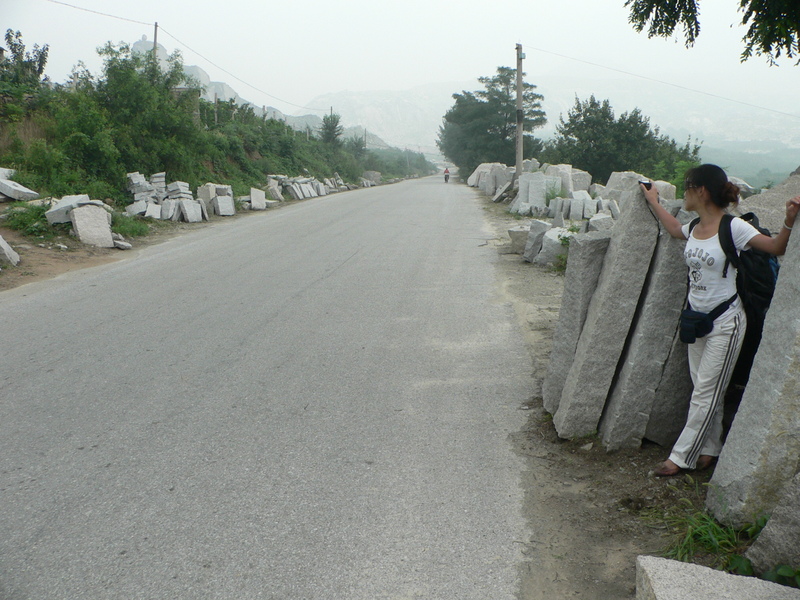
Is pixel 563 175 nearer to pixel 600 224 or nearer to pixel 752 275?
pixel 600 224

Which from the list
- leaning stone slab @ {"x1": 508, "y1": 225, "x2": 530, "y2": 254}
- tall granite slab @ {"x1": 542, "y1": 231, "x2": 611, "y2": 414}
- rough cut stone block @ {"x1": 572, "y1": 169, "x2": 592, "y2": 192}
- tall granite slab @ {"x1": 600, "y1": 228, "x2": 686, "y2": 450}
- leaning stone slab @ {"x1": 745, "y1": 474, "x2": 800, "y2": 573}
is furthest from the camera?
rough cut stone block @ {"x1": 572, "y1": 169, "x2": 592, "y2": 192}

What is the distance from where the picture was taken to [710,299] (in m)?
3.57

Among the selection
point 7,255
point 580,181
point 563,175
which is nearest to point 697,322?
point 7,255

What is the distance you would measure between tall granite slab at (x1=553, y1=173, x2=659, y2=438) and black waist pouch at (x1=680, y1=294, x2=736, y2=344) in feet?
1.41

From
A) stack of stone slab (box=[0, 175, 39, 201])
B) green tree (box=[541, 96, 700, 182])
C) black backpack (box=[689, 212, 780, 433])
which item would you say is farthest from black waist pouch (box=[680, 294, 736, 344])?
green tree (box=[541, 96, 700, 182])

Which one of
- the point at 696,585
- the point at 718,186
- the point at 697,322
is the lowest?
the point at 696,585

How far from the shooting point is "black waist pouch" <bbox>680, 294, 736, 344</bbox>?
3553mm

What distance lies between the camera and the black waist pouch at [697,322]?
3553 millimetres

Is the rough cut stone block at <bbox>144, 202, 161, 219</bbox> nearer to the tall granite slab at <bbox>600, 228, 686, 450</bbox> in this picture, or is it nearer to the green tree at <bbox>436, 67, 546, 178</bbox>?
the tall granite slab at <bbox>600, 228, 686, 450</bbox>

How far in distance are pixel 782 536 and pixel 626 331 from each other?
1.62 meters

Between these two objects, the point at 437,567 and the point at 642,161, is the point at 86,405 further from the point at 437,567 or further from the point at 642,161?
the point at 642,161

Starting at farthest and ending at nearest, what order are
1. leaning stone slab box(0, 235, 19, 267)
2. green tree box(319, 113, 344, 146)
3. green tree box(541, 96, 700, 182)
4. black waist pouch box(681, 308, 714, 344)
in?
green tree box(319, 113, 344, 146)
green tree box(541, 96, 700, 182)
leaning stone slab box(0, 235, 19, 267)
black waist pouch box(681, 308, 714, 344)

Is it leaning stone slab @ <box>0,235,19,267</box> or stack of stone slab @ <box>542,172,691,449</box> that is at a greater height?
stack of stone slab @ <box>542,172,691,449</box>

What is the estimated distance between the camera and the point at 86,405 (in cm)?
492
